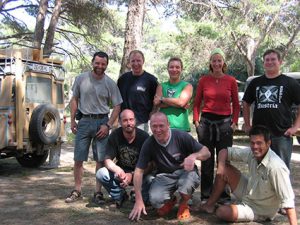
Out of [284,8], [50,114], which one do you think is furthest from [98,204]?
[284,8]

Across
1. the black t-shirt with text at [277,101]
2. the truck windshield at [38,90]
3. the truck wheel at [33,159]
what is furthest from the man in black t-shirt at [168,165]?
the truck wheel at [33,159]

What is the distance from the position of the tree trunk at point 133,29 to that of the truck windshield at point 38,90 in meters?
1.42

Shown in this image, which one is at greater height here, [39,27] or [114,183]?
[39,27]

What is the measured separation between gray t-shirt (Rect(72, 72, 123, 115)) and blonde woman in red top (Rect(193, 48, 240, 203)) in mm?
1001

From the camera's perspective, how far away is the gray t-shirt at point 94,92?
5.17 meters

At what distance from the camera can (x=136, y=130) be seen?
4.88 m

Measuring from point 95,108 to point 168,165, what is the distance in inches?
48.3

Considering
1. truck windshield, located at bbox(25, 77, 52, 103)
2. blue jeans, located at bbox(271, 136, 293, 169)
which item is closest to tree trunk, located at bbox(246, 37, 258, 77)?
truck windshield, located at bbox(25, 77, 52, 103)

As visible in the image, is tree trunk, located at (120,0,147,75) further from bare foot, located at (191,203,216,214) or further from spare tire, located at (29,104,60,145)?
bare foot, located at (191,203,216,214)

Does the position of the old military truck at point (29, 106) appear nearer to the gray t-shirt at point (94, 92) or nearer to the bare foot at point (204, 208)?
the gray t-shirt at point (94, 92)

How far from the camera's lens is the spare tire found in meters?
7.38

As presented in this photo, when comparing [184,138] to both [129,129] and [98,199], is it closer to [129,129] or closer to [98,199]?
[129,129]

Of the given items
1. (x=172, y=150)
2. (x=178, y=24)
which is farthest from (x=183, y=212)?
(x=178, y=24)

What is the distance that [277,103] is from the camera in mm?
4469
